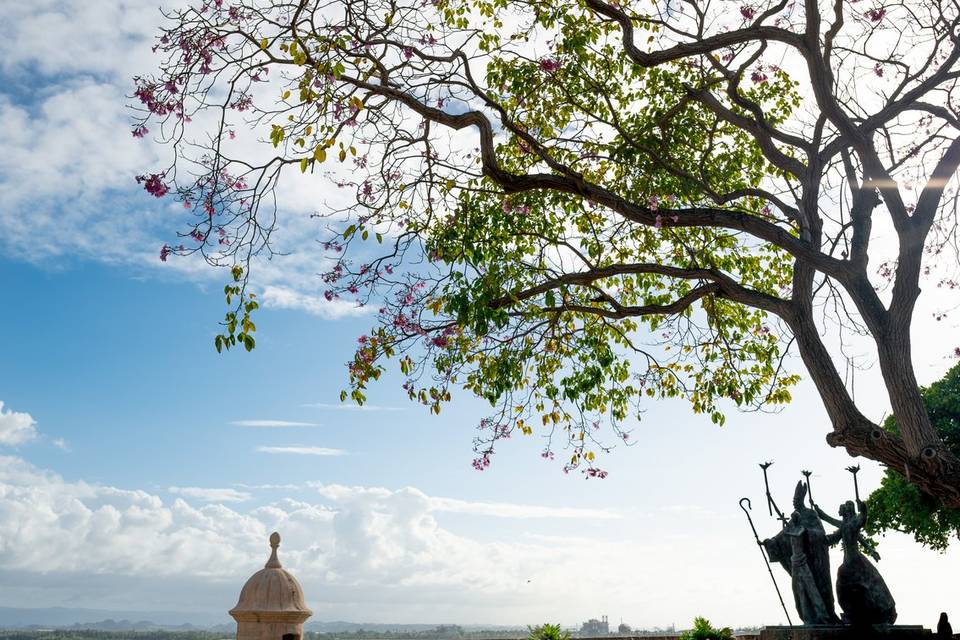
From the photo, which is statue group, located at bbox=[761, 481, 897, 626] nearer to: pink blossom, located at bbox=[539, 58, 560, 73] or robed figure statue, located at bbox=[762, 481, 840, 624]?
robed figure statue, located at bbox=[762, 481, 840, 624]

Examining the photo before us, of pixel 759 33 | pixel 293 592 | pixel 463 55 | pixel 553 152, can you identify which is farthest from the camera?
pixel 553 152

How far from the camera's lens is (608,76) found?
12242mm

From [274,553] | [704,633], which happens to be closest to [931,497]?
[704,633]

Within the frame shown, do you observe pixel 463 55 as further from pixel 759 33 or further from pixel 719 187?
pixel 719 187

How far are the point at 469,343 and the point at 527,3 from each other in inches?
183

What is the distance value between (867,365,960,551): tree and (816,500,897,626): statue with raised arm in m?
12.0

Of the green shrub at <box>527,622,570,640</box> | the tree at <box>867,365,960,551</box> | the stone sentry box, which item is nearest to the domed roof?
the stone sentry box

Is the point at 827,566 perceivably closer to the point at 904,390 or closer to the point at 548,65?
the point at 904,390

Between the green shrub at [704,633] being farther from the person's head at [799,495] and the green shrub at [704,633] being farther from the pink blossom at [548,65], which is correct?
the pink blossom at [548,65]

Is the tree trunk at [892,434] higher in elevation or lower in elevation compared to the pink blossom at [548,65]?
lower

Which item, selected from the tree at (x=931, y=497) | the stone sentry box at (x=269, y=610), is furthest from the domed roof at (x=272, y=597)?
the tree at (x=931, y=497)

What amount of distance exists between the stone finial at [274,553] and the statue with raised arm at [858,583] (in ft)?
23.8

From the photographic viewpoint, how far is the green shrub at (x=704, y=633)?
43.1 ft

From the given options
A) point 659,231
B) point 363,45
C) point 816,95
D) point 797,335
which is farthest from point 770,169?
point 363,45
